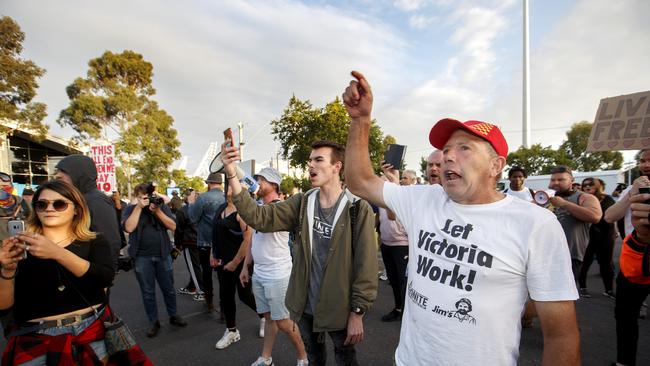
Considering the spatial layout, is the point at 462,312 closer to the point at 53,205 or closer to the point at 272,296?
the point at 272,296

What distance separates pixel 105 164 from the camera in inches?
317

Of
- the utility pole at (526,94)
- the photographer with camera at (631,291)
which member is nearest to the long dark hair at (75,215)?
the photographer with camera at (631,291)

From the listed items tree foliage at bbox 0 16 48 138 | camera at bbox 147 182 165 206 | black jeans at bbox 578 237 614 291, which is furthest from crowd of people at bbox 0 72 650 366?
tree foliage at bbox 0 16 48 138

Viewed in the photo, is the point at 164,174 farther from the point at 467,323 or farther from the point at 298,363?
the point at 467,323

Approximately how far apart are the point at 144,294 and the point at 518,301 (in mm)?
4399

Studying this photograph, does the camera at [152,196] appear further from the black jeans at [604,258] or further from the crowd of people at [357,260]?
Result: the black jeans at [604,258]

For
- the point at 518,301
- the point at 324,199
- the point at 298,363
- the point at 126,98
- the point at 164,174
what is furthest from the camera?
the point at 164,174

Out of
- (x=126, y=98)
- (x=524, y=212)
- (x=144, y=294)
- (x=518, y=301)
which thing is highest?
(x=126, y=98)

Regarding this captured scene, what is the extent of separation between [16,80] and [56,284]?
598 inches

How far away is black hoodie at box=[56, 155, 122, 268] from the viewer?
2.80 meters

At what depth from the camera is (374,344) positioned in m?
3.73

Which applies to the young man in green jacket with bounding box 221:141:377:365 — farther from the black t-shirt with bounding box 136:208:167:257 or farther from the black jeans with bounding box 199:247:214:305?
the black jeans with bounding box 199:247:214:305

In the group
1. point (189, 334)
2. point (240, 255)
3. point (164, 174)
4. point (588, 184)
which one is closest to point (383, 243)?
point (240, 255)

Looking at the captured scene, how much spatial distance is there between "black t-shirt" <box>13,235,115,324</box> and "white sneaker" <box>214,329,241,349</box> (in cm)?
193
